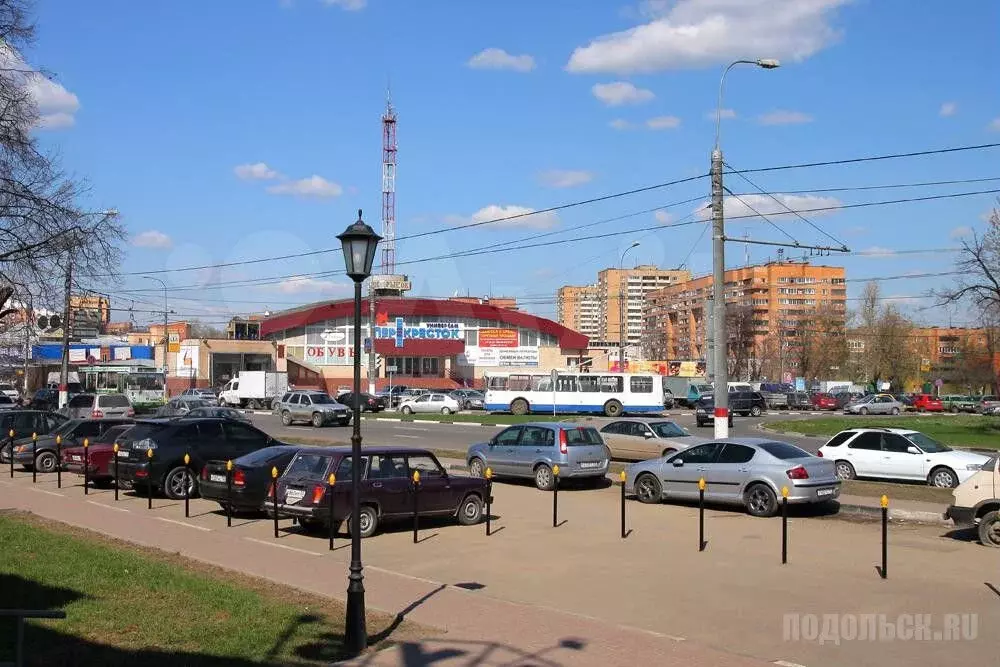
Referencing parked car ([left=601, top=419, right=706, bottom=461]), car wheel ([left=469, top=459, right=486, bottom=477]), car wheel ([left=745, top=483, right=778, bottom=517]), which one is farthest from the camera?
parked car ([left=601, top=419, right=706, bottom=461])

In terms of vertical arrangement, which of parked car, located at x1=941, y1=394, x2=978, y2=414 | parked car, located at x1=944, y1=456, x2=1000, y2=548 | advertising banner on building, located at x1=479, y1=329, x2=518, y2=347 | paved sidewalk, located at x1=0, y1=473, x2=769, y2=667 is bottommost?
parked car, located at x1=941, y1=394, x2=978, y2=414

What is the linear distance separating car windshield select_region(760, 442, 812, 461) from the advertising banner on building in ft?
245

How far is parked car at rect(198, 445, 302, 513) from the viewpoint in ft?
57.0

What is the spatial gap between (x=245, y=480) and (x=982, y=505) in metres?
12.2

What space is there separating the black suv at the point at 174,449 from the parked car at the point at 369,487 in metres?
5.42

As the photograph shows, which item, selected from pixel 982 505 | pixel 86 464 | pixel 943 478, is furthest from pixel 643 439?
pixel 86 464

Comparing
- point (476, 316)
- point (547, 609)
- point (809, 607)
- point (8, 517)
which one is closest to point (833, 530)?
point (809, 607)

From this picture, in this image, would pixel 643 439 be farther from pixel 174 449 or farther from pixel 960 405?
pixel 960 405

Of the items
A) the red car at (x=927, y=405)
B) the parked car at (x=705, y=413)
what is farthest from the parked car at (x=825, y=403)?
the parked car at (x=705, y=413)

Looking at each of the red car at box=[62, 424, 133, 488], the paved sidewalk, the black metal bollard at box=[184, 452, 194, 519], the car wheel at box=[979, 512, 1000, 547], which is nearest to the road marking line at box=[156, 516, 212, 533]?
the paved sidewalk

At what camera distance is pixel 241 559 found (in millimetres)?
13289

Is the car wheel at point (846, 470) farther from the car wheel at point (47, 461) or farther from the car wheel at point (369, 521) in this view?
the car wheel at point (47, 461)

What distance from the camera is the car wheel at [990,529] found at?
14.2 meters

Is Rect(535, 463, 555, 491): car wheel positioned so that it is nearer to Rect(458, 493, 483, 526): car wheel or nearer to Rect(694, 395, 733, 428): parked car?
Rect(458, 493, 483, 526): car wheel
